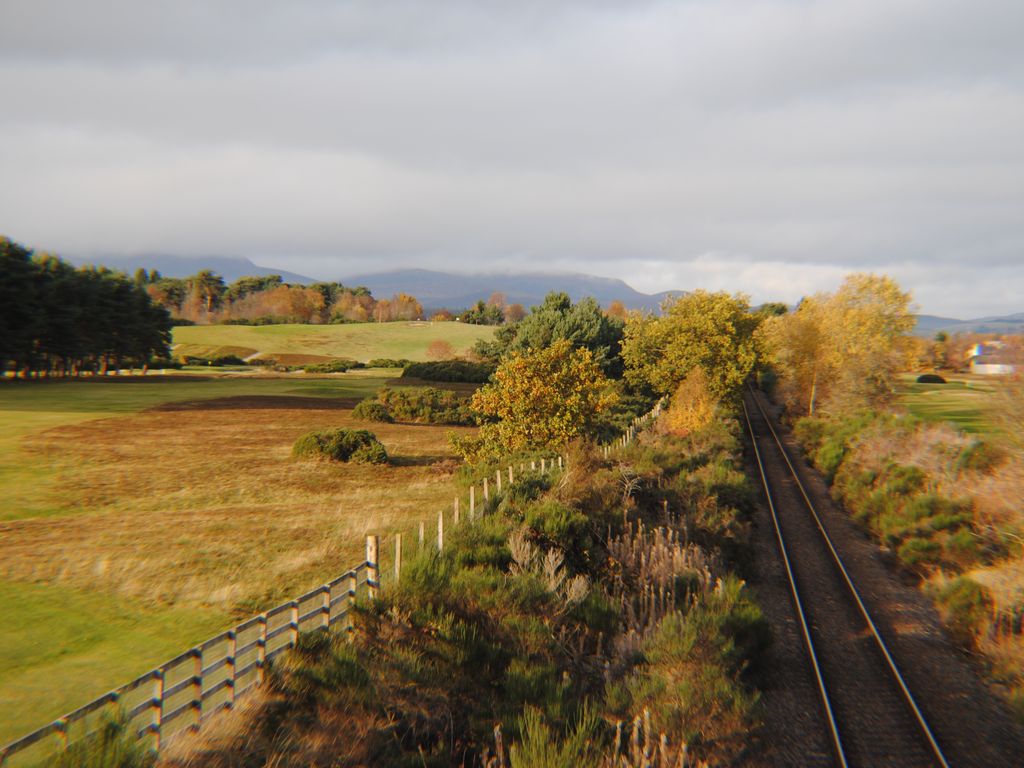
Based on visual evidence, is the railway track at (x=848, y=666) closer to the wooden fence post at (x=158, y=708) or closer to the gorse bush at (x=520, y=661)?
the gorse bush at (x=520, y=661)

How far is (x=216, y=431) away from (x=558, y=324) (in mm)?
31421

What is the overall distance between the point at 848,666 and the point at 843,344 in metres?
43.6

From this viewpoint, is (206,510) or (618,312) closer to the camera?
(206,510)

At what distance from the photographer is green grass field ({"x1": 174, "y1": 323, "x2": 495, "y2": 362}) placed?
101m

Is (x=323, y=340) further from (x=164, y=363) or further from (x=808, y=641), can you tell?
(x=808, y=641)

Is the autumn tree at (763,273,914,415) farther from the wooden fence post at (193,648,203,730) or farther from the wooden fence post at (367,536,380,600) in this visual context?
the wooden fence post at (193,648,203,730)

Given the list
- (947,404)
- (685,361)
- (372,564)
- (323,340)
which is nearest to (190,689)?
(372,564)

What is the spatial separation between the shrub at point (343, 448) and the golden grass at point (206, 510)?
2.58 ft

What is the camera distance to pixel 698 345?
4462 centimetres

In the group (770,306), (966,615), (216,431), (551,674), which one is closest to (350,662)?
(551,674)

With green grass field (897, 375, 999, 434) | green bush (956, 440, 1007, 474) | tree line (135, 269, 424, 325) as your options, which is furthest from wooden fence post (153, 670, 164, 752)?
tree line (135, 269, 424, 325)

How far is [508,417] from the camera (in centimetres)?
2462

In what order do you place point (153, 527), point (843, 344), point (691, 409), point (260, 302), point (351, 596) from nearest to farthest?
point (351, 596), point (153, 527), point (691, 409), point (843, 344), point (260, 302)

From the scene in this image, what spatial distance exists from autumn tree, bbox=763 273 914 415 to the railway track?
2628 cm
